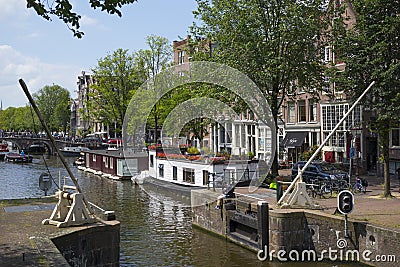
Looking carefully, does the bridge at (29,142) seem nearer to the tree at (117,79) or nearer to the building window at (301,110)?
the tree at (117,79)

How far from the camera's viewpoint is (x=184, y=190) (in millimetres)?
30516

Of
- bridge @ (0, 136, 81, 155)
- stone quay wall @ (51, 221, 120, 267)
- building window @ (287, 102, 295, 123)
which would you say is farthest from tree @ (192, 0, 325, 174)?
bridge @ (0, 136, 81, 155)

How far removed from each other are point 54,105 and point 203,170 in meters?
95.1

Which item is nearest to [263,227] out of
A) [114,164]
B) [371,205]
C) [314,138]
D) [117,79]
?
[371,205]

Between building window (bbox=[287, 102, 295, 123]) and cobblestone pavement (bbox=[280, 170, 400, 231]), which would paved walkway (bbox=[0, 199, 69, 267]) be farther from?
building window (bbox=[287, 102, 295, 123])

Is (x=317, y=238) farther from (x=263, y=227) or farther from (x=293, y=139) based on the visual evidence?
(x=293, y=139)

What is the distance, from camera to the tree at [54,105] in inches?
4540

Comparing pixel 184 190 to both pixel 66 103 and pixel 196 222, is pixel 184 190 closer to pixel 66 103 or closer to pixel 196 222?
pixel 196 222

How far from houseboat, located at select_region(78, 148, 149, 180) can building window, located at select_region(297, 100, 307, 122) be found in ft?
44.0

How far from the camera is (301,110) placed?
4200 centimetres

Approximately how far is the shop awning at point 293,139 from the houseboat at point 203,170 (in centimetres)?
1239

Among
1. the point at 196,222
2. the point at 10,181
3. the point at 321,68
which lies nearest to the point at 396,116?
the point at 321,68

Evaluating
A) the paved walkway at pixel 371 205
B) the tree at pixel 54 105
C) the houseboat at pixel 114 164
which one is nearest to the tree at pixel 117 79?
the houseboat at pixel 114 164

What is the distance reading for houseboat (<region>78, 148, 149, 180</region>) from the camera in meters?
38.8
